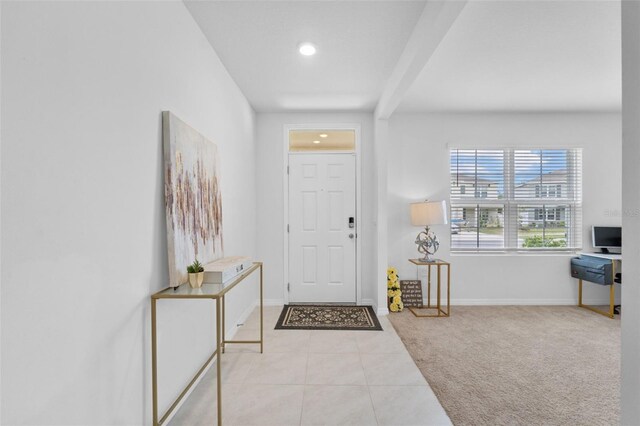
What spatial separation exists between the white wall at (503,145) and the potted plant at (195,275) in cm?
287

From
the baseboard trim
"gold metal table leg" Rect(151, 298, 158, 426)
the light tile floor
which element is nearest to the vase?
"gold metal table leg" Rect(151, 298, 158, 426)

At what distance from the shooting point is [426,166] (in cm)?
433

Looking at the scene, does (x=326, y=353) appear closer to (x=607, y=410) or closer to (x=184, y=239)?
(x=184, y=239)

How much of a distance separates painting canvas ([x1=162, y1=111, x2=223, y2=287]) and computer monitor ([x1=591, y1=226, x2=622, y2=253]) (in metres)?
4.57

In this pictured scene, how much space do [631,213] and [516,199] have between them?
396cm

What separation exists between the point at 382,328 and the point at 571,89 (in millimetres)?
3194

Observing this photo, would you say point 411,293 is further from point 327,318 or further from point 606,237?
point 606,237

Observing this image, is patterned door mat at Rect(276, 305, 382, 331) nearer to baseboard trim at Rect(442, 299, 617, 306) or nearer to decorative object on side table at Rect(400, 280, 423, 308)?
decorative object on side table at Rect(400, 280, 423, 308)

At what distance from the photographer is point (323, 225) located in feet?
14.2

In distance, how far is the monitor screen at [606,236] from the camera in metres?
4.17

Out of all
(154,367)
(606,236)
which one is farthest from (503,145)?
(154,367)

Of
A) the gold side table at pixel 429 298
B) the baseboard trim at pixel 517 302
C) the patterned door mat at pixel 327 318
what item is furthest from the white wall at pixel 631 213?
the baseboard trim at pixel 517 302

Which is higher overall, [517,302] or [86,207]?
[86,207]

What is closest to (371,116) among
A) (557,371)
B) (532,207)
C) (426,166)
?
(426,166)
